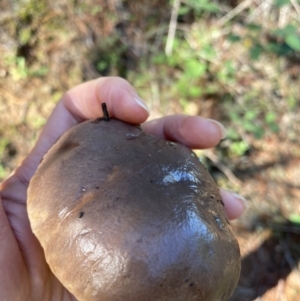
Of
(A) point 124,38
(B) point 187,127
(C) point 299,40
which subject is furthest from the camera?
(A) point 124,38

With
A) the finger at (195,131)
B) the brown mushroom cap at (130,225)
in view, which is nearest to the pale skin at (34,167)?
the finger at (195,131)

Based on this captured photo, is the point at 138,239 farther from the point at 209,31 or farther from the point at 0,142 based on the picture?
the point at 209,31

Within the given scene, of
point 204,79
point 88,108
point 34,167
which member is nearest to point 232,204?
point 88,108

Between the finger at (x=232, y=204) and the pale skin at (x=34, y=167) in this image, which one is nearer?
the pale skin at (x=34, y=167)

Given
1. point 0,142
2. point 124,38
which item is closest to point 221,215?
point 0,142

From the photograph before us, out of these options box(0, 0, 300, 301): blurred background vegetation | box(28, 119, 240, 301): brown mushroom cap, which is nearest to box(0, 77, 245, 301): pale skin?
box(28, 119, 240, 301): brown mushroom cap

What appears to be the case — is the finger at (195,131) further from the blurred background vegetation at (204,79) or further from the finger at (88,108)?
the blurred background vegetation at (204,79)

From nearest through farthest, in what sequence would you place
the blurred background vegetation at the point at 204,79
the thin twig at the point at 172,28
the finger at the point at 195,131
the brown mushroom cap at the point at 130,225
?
the brown mushroom cap at the point at 130,225 < the finger at the point at 195,131 < the blurred background vegetation at the point at 204,79 < the thin twig at the point at 172,28

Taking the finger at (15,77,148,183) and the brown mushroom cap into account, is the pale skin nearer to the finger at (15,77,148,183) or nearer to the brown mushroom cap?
the finger at (15,77,148,183)
